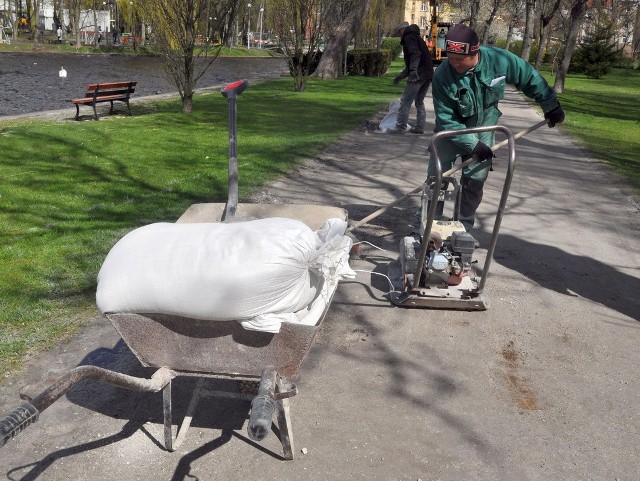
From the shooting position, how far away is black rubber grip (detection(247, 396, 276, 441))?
248cm

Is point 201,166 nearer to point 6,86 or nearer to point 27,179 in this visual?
point 27,179

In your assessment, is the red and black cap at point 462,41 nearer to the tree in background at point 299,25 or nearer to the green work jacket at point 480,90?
the green work jacket at point 480,90

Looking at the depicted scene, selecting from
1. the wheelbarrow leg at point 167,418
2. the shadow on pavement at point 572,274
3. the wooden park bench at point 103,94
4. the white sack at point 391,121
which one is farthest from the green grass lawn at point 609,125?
the wooden park bench at point 103,94

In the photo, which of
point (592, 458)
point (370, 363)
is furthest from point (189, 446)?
point (592, 458)

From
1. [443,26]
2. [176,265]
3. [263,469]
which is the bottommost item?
[263,469]

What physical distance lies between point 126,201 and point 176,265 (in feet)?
16.4

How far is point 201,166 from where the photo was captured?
9922mm

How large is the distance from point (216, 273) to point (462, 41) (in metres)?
3.03

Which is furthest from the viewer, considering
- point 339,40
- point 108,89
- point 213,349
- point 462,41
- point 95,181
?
point 339,40

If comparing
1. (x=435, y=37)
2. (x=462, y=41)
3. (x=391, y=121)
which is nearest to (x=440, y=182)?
(x=462, y=41)

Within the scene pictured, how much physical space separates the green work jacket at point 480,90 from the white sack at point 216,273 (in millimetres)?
2726

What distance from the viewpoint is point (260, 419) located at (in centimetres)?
252

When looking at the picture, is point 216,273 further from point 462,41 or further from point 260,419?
point 462,41

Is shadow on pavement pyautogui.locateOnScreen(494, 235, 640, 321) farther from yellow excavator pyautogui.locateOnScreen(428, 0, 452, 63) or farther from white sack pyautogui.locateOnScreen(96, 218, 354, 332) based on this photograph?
yellow excavator pyautogui.locateOnScreen(428, 0, 452, 63)
